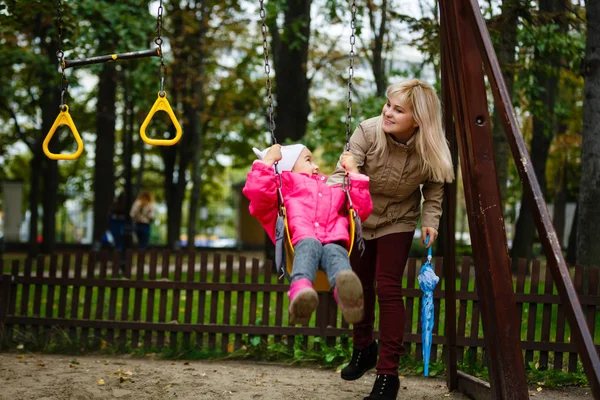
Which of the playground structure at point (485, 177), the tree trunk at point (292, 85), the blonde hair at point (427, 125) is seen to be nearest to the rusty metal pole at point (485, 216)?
the playground structure at point (485, 177)

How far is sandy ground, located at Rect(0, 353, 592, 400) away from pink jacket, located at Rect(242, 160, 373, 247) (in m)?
1.55

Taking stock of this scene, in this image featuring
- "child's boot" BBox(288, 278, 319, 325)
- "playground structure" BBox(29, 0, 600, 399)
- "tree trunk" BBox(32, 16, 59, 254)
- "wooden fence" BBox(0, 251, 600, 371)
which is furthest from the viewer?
"tree trunk" BBox(32, 16, 59, 254)

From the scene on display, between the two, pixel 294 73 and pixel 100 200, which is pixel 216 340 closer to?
pixel 294 73

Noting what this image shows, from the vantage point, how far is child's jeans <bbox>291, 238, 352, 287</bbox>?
3445mm

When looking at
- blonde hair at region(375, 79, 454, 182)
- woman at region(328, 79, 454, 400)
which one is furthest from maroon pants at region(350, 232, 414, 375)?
blonde hair at region(375, 79, 454, 182)

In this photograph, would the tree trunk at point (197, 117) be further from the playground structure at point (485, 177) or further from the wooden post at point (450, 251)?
→ the playground structure at point (485, 177)

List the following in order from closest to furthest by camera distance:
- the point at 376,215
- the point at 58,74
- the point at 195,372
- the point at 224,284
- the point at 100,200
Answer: the point at 376,215
the point at 195,372
the point at 224,284
the point at 58,74
the point at 100,200

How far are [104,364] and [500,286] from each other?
11.8ft

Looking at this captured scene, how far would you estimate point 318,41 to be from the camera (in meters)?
19.2

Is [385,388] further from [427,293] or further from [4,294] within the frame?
[4,294]

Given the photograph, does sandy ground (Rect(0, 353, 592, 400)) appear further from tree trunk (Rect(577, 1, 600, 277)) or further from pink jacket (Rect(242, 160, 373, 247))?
tree trunk (Rect(577, 1, 600, 277))

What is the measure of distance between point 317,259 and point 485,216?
3.11ft

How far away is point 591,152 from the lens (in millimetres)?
7250

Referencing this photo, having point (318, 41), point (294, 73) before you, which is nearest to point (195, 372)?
point (294, 73)
